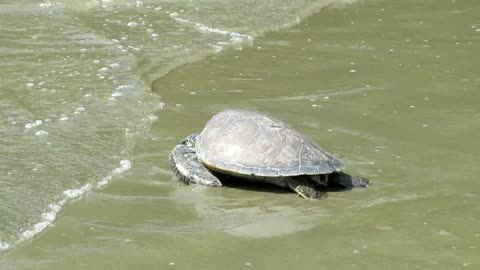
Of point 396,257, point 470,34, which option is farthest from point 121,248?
point 470,34

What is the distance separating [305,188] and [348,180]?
38 cm

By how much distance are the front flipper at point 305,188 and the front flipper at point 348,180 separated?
150 millimetres

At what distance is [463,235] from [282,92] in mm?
4324

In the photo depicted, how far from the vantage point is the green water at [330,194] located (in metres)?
5.18

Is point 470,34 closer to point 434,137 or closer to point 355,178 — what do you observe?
point 434,137

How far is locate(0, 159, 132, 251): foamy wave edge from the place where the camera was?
5559 mm

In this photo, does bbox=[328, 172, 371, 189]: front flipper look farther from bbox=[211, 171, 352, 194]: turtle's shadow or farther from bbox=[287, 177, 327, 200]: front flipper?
bbox=[287, 177, 327, 200]: front flipper

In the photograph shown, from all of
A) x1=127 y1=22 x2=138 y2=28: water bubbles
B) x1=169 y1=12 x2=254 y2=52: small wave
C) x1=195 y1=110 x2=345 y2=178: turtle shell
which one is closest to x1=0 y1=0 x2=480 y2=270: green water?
x1=195 y1=110 x2=345 y2=178: turtle shell

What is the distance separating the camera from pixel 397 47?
37.3ft

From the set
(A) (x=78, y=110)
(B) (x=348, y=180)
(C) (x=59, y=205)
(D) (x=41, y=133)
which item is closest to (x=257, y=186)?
(B) (x=348, y=180)

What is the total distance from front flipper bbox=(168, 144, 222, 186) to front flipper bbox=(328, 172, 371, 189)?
3.17ft

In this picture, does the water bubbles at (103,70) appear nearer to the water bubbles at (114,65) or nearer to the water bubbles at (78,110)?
the water bubbles at (114,65)

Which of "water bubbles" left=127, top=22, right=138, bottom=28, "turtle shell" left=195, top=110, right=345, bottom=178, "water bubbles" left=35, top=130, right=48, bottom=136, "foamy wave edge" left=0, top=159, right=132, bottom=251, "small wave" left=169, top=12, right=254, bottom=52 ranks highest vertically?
"turtle shell" left=195, top=110, right=345, bottom=178

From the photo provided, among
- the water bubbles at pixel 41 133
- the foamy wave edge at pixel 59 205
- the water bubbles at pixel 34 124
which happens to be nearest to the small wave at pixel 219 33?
the water bubbles at pixel 34 124
